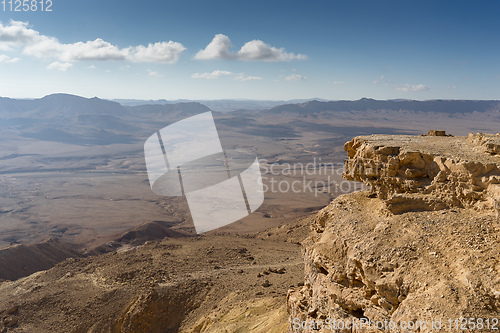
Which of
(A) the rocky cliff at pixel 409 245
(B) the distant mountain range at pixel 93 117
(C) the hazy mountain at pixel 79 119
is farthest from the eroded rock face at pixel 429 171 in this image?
(C) the hazy mountain at pixel 79 119

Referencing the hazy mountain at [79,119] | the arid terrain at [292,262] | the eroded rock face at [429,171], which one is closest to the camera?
the arid terrain at [292,262]

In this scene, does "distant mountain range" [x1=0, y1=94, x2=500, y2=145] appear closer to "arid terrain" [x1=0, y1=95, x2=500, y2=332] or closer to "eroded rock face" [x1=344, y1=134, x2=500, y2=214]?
"arid terrain" [x1=0, y1=95, x2=500, y2=332]

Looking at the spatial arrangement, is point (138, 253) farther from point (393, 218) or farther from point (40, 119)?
point (40, 119)

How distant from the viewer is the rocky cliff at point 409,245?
4910 millimetres

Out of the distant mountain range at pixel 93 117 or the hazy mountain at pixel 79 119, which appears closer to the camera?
the hazy mountain at pixel 79 119

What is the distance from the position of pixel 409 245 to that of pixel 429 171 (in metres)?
2.13

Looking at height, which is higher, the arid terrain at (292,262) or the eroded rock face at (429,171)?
the eroded rock face at (429,171)

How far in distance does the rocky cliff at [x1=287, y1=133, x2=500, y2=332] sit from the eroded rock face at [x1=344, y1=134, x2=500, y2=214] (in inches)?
0.8

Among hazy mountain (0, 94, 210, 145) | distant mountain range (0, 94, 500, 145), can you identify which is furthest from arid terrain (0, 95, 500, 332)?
distant mountain range (0, 94, 500, 145)

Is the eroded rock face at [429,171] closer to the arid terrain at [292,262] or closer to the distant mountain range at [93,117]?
the arid terrain at [292,262]

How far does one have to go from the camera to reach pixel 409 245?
595 centimetres

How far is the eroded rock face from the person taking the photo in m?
6.30

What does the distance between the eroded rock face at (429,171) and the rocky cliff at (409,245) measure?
0.07ft

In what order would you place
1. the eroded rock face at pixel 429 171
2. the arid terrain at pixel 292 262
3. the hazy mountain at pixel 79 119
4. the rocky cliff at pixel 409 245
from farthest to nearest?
the hazy mountain at pixel 79 119, the eroded rock face at pixel 429 171, the arid terrain at pixel 292 262, the rocky cliff at pixel 409 245
